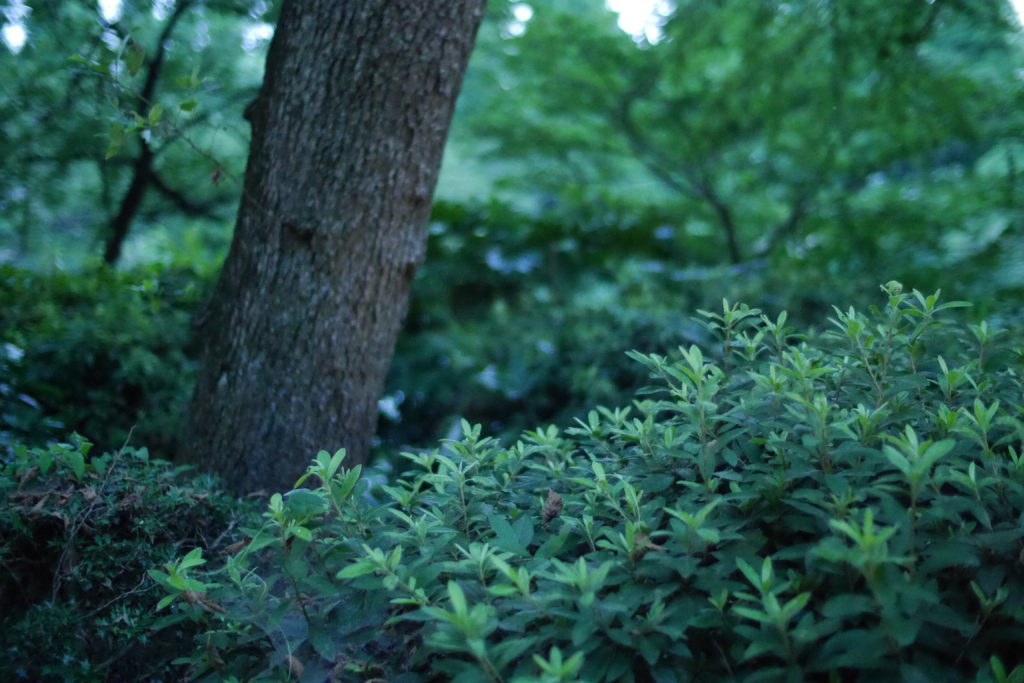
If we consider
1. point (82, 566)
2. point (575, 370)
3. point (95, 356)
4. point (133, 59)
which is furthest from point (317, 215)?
point (575, 370)

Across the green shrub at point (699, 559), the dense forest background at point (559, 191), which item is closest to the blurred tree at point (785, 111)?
the dense forest background at point (559, 191)

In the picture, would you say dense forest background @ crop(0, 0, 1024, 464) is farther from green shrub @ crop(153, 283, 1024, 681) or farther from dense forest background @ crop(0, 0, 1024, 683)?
green shrub @ crop(153, 283, 1024, 681)

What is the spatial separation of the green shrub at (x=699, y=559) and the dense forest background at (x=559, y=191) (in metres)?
1.58

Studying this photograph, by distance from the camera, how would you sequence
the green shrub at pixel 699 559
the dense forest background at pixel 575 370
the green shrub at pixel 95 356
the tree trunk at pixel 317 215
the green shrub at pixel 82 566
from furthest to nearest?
1. the green shrub at pixel 95 356
2. the tree trunk at pixel 317 215
3. the green shrub at pixel 82 566
4. the dense forest background at pixel 575 370
5. the green shrub at pixel 699 559

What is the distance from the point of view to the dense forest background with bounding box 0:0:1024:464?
3.77 meters

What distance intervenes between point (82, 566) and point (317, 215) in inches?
53.1

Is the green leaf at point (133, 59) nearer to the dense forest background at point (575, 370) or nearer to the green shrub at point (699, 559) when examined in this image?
the dense forest background at point (575, 370)

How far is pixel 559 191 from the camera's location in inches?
281

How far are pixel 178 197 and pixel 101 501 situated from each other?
10.9ft

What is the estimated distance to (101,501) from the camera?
2152 mm

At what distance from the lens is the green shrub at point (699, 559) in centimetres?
142

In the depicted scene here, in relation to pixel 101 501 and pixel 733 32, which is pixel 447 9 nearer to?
pixel 101 501

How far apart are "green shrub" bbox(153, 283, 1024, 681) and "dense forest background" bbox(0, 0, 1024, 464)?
5.17ft

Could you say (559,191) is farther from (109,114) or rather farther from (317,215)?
(317,215)
